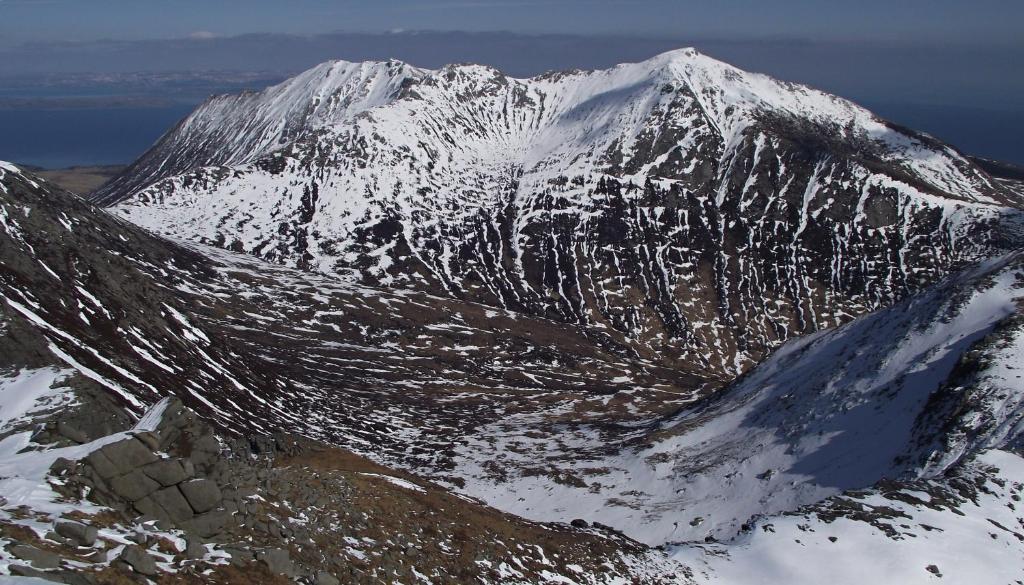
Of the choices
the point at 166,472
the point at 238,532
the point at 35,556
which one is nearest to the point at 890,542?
the point at 238,532

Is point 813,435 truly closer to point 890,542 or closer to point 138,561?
point 890,542

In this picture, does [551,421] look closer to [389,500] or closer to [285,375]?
[285,375]

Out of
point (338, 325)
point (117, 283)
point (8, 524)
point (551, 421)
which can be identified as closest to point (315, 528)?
point (8, 524)

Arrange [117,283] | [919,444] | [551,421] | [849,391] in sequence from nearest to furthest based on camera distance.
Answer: [919,444]
[849,391]
[117,283]
[551,421]

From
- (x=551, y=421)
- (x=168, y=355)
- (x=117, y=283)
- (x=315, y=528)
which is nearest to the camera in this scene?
(x=315, y=528)

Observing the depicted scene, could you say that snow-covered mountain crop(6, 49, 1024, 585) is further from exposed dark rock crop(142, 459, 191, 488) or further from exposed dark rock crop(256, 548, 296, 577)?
exposed dark rock crop(142, 459, 191, 488)

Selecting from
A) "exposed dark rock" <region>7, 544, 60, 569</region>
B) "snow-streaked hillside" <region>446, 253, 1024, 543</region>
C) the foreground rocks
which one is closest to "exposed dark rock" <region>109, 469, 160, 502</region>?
the foreground rocks

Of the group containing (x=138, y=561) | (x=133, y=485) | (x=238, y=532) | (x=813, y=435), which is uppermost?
(x=133, y=485)

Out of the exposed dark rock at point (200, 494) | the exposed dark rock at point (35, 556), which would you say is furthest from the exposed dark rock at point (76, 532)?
the exposed dark rock at point (200, 494)

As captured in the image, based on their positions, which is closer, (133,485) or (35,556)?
(35,556)

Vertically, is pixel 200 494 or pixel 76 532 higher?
pixel 76 532
